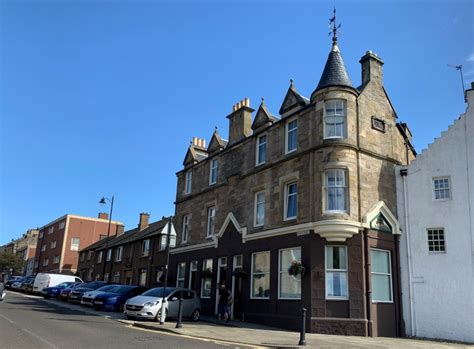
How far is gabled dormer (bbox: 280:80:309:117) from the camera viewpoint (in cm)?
2241

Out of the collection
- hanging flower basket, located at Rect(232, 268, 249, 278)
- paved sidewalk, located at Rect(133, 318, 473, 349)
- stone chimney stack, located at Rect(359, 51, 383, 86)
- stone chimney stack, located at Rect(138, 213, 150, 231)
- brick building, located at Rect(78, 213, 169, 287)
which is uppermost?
stone chimney stack, located at Rect(359, 51, 383, 86)

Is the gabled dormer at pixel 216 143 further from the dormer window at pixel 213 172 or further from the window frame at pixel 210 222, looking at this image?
the window frame at pixel 210 222

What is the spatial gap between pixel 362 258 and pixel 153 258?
74.5 ft

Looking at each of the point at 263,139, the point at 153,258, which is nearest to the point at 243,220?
→ the point at 263,139

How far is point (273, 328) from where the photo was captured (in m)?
19.4

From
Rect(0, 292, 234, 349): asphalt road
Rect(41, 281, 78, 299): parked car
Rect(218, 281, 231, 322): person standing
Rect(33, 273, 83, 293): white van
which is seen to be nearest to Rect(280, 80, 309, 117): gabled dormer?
Rect(218, 281, 231, 322): person standing

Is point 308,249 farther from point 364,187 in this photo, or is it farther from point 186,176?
point 186,176

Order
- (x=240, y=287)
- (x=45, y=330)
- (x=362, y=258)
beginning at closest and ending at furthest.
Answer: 1. (x=45, y=330)
2. (x=362, y=258)
3. (x=240, y=287)

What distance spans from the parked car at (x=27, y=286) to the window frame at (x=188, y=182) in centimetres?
1905

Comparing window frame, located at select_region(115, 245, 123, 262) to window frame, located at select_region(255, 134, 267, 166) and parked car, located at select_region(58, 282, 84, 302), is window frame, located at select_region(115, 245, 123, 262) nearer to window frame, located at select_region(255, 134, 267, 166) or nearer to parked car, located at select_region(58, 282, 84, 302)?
parked car, located at select_region(58, 282, 84, 302)

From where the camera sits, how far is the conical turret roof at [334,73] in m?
20.4

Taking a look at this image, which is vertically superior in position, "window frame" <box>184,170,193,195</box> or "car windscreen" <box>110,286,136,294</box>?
"window frame" <box>184,170,193,195</box>

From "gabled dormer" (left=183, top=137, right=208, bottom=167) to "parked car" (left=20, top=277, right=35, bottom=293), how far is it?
65.1ft

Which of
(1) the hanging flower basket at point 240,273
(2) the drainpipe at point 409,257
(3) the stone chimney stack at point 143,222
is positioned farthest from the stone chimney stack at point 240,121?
(3) the stone chimney stack at point 143,222
